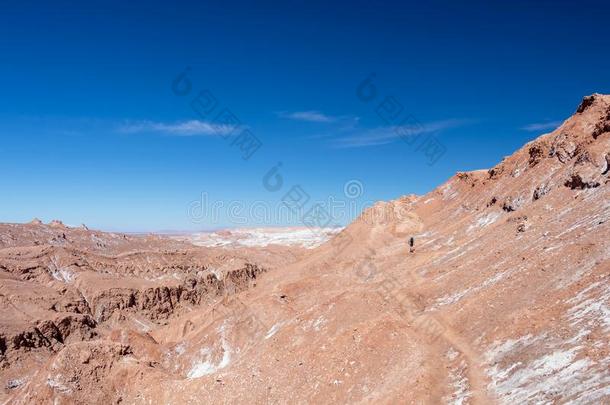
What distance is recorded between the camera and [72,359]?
85.8ft

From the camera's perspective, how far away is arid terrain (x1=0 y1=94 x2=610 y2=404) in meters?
17.8

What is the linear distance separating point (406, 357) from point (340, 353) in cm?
339

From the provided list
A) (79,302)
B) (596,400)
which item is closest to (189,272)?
(79,302)

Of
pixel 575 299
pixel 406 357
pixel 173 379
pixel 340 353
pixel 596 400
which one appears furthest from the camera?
pixel 173 379

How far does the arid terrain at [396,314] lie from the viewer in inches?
702

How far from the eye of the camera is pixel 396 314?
25.9 m

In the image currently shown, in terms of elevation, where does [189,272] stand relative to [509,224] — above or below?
above

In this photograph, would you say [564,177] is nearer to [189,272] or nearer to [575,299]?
[575,299]

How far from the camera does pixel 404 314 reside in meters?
26.3

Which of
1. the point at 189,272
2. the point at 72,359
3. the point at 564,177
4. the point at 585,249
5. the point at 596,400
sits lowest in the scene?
the point at 596,400

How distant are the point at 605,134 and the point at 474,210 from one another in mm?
12122

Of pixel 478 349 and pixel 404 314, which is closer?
pixel 478 349

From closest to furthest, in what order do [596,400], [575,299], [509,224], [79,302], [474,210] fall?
[596,400] → [575,299] → [509,224] → [474,210] → [79,302]

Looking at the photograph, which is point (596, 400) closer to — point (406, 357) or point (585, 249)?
point (406, 357)
